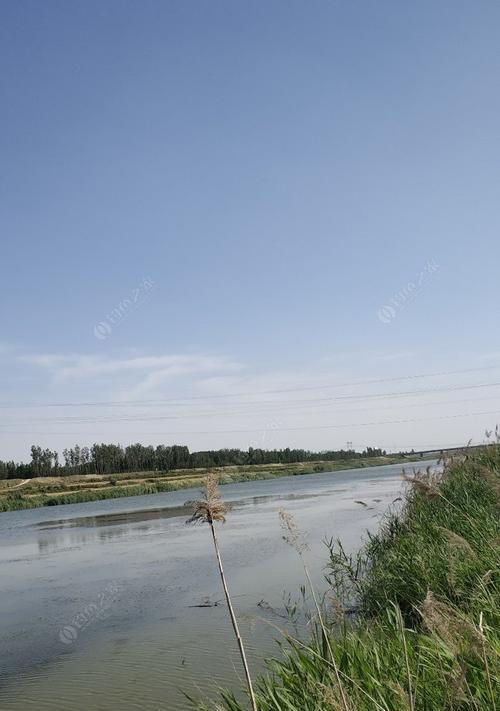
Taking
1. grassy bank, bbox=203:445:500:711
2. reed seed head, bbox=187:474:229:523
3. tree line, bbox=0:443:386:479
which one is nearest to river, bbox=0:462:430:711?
grassy bank, bbox=203:445:500:711

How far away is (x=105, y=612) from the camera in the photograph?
12.5 meters

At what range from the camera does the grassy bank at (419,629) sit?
310cm

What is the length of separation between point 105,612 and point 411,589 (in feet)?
22.8

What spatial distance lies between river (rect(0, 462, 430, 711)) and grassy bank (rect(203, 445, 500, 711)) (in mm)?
531

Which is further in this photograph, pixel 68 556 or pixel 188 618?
pixel 68 556

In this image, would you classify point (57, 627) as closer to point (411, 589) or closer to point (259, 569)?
point (259, 569)

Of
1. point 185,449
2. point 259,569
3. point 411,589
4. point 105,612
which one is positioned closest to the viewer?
point 411,589

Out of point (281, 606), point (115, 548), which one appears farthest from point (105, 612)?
point (115, 548)

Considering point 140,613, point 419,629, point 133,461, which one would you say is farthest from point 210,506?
point 133,461

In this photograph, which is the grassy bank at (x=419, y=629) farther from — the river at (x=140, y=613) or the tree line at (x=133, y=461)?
the tree line at (x=133, y=461)

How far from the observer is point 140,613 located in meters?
12.0

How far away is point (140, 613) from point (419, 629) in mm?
7335

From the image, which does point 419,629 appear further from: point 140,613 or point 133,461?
point 133,461

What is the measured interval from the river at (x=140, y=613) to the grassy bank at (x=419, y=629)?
1.74ft
